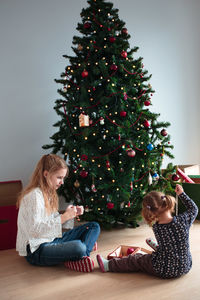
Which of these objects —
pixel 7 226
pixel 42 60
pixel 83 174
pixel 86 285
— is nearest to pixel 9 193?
pixel 7 226

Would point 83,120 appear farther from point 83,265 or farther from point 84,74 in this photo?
point 83,265

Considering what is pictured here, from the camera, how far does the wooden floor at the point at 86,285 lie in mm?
1733

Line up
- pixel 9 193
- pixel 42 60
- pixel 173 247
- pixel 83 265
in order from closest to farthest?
1. pixel 173 247
2. pixel 83 265
3. pixel 9 193
4. pixel 42 60

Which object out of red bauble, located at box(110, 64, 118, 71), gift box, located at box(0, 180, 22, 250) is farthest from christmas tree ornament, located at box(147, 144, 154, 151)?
gift box, located at box(0, 180, 22, 250)

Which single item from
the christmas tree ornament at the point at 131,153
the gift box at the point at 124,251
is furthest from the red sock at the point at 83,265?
the christmas tree ornament at the point at 131,153

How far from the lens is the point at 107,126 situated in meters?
2.70

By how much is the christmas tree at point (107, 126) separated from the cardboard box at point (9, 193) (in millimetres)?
477

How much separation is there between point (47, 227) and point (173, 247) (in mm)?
787

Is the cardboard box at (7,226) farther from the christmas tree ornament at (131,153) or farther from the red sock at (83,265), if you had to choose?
the christmas tree ornament at (131,153)

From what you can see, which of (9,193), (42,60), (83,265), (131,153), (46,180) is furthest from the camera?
(42,60)

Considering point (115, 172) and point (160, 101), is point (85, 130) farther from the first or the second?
point (160, 101)

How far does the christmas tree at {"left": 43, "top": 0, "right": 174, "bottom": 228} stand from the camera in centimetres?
267

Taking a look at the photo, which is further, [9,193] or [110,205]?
[9,193]

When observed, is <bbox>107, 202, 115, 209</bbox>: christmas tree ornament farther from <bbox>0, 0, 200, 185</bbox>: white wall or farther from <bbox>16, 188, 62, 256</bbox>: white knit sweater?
<bbox>0, 0, 200, 185</bbox>: white wall
